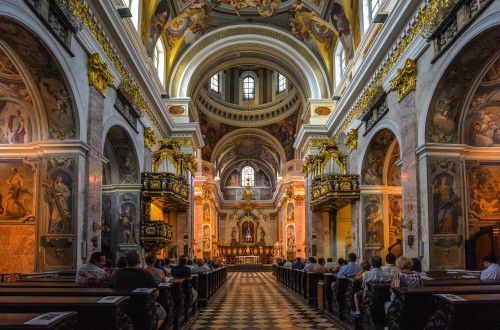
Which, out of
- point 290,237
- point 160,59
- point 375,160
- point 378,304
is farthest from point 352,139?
point 290,237

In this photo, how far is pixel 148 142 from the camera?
15375 mm

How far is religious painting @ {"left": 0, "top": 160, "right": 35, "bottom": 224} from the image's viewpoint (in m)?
9.54

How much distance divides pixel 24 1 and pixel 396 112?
8.04 m

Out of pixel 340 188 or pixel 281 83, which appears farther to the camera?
pixel 281 83

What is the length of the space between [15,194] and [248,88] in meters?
25.0

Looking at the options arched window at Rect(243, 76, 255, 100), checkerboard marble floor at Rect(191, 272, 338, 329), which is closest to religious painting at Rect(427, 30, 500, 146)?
checkerboard marble floor at Rect(191, 272, 338, 329)

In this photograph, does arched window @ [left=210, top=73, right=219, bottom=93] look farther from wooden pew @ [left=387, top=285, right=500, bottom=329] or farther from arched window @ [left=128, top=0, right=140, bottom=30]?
wooden pew @ [left=387, top=285, right=500, bottom=329]

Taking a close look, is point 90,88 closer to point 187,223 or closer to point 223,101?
point 187,223

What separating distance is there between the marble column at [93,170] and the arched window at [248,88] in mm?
23326

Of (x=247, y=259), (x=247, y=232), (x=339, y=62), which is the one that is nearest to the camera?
(x=339, y=62)

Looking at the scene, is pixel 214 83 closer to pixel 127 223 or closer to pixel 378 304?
pixel 127 223

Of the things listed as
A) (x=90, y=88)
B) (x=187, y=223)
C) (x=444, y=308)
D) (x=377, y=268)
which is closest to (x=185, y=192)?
(x=187, y=223)

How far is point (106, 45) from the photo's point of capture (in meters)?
11.1

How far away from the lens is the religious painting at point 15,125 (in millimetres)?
9539
